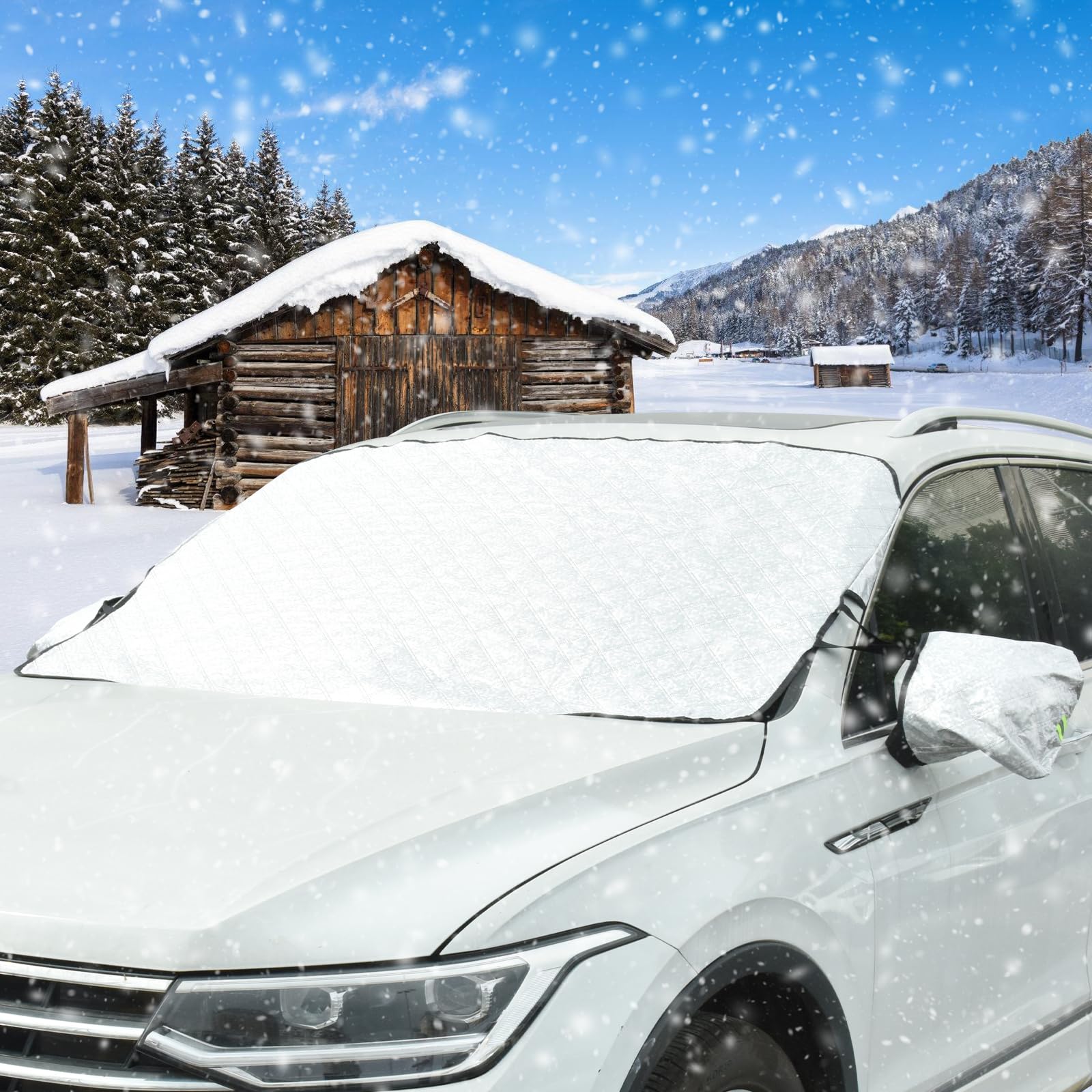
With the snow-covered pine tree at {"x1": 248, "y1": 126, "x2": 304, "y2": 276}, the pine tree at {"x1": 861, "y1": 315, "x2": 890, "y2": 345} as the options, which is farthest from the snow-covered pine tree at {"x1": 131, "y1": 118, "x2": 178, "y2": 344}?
the pine tree at {"x1": 861, "y1": 315, "x2": 890, "y2": 345}

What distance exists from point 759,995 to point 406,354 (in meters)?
19.2

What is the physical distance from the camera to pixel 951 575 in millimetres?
2676

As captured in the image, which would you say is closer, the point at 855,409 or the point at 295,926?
the point at 295,926

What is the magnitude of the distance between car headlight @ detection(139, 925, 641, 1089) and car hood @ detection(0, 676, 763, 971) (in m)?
0.03

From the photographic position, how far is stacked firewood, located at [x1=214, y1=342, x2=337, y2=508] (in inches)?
805

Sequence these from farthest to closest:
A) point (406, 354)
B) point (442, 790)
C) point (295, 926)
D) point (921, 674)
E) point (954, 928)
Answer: point (406, 354) → point (954, 928) → point (921, 674) → point (442, 790) → point (295, 926)

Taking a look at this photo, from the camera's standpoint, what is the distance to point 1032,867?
2414 mm

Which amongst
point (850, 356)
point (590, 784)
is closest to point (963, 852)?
point (590, 784)

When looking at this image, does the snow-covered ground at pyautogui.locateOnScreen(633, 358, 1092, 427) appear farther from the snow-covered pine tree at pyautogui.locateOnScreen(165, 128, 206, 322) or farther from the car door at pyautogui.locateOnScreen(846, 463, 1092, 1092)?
the car door at pyautogui.locateOnScreen(846, 463, 1092, 1092)

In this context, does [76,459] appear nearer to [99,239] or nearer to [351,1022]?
[351,1022]

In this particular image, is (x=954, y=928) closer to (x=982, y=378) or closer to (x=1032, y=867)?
(x=1032, y=867)

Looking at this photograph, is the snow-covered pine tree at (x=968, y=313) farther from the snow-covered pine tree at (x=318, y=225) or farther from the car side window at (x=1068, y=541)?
the car side window at (x=1068, y=541)

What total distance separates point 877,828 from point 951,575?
838 millimetres

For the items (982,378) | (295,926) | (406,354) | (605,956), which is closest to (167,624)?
(295,926)
